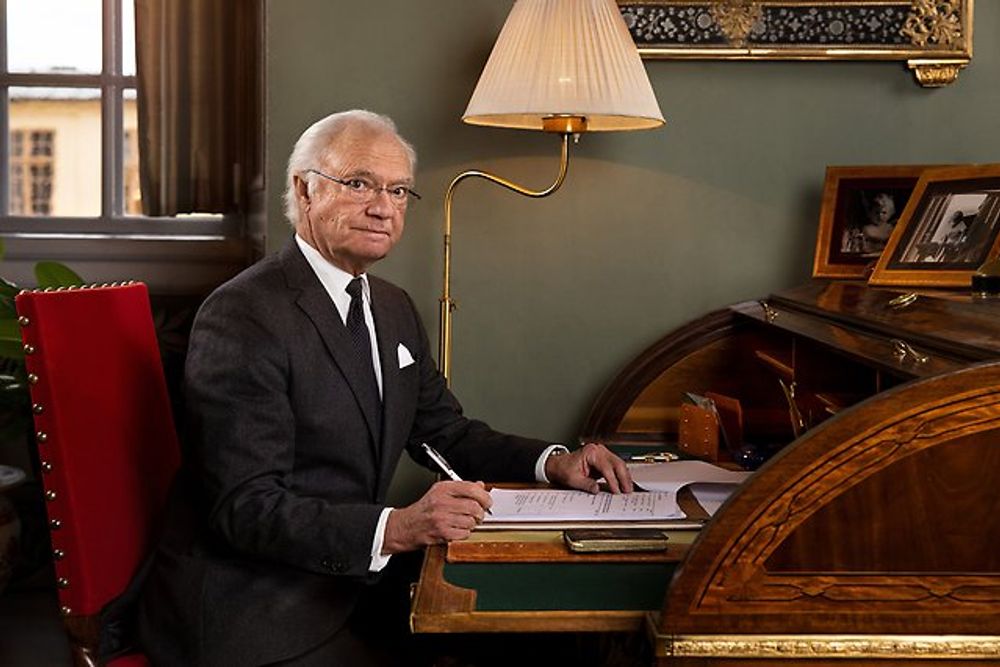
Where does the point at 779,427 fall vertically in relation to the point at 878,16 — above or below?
below

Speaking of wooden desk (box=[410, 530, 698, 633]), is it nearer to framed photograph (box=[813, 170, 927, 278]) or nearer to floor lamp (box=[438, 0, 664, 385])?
floor lamp (box=[438, 0, 664, 385])

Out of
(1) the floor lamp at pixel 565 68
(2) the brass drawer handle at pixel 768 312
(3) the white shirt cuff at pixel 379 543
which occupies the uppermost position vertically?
(1) the floor lamp at pixel 565 68

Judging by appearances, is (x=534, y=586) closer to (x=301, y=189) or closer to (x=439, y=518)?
(x=439, y=518)

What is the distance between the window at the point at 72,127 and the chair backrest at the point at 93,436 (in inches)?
74.2

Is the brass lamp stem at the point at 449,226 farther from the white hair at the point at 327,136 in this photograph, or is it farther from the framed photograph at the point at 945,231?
Answer: the framed photograph at the point at 945,231

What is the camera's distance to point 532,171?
3.00 metres

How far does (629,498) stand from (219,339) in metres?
0.70

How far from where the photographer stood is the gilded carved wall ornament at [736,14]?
2.92 metres

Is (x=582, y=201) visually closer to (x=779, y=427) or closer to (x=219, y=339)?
(x=779, y=427)

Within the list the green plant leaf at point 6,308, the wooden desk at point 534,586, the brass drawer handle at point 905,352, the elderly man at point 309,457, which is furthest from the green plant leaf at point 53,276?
the brass drawer handle at point 905,352

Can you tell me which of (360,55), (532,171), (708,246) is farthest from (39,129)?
(708,246)

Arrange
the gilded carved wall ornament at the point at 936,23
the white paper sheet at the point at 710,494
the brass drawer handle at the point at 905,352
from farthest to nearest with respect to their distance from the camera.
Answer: the gilded carved wall ornament at the point at 936,23 < the white paper sheet at the point at 710,494 < the brass drawer handle at the point at 905,352

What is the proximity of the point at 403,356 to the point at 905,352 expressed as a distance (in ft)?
3.14

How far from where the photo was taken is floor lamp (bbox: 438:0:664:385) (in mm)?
2549
